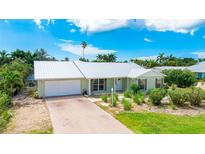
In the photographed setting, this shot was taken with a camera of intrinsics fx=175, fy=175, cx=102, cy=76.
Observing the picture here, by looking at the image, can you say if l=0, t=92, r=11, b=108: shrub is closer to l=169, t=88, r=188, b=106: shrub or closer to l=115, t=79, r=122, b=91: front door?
l=115, t=79, r=122, b=91: front door

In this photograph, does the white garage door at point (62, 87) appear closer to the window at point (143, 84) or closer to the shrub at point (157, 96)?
the window at point (143, 84)

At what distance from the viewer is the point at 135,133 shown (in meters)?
7.23

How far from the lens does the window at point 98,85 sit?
59.0 feet

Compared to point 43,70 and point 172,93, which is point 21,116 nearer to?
point 43,70

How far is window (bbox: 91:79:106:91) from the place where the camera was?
18.0 metres

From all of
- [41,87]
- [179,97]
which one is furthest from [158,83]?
[41,87]

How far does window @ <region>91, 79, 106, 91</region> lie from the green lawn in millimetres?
8136

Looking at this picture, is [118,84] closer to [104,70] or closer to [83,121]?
[104,70]

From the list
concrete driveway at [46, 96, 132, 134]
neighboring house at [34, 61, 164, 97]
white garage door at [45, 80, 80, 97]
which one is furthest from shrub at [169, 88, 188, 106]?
white garage door at [45, 80, 80, 97]

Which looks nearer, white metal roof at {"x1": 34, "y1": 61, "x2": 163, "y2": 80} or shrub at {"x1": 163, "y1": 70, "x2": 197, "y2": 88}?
white metal roof at {"x1": 34, "y1": 61, "x2": 163, "y2": 80}

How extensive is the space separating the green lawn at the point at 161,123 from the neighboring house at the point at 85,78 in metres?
7.95

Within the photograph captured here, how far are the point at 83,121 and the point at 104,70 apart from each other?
11211mm
